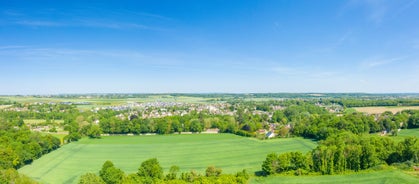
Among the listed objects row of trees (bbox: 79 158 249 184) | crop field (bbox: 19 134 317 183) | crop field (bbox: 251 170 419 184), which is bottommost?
crop field (bbox: 19 134 317 183)

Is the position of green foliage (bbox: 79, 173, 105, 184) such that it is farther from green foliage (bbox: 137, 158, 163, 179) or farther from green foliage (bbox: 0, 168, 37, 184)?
green foliage (bbox: 0, 168, 37, 184)

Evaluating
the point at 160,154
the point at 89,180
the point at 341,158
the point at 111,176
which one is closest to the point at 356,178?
the point at 341,158

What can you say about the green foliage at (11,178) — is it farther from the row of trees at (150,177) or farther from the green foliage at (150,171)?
the green foliage at (150,171)

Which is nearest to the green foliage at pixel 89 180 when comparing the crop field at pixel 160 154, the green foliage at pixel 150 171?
the green foliage at pixel 150 171

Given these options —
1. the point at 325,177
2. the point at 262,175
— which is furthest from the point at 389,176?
the point at 262,175

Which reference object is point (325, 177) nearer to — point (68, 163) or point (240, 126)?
point (68, 163)

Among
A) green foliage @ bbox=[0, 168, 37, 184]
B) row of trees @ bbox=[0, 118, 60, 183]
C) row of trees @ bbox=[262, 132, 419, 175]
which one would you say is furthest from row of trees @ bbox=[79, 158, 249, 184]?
row of trees @ bbox=[0, 118, 60, 183]

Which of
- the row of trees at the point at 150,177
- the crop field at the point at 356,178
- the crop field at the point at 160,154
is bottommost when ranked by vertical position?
the crop field at the point at 160,154

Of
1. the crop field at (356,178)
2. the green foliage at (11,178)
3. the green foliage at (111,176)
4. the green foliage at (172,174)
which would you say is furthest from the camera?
the green foliage at (172,174)
